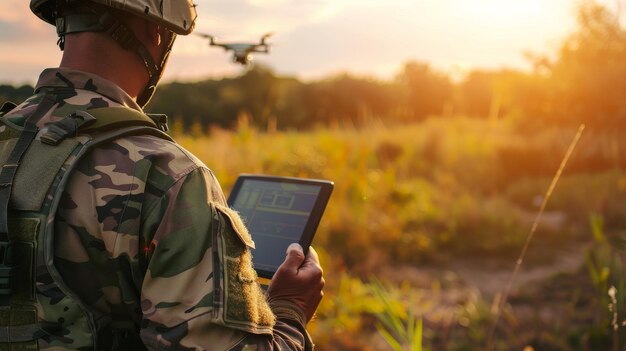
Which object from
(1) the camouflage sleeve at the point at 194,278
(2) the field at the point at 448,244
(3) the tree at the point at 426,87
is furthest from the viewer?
(3) the tree at the point at 426,87

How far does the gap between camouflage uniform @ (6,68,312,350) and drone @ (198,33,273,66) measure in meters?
0.70

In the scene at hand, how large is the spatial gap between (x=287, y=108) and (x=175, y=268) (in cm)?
2612

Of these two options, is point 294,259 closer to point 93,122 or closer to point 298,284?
point 298,284

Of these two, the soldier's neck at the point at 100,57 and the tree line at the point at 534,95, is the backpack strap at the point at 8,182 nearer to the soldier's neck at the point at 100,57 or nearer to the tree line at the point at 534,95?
the soldier's neck at the point at 100,57

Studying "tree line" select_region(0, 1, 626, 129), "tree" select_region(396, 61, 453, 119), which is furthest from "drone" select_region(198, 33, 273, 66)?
"tree" select_region(396, 61, 453, 119)

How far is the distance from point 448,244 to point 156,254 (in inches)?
296

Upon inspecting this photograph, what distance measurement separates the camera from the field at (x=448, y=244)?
4.59 m

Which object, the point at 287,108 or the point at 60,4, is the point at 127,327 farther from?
the point at 287,108

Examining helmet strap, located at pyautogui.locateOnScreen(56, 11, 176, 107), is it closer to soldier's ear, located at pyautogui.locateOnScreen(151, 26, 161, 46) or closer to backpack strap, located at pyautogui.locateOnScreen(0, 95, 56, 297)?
soldier's ear, located at pyautogui.locateOnScreen(151, 26, 161, 46)

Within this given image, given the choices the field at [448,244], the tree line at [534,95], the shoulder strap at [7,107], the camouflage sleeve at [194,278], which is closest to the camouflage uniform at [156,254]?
the camouflage sleeve at [194,278]

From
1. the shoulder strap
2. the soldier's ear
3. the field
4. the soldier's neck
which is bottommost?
the field

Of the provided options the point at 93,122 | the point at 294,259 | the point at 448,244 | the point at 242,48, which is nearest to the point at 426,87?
the point at 448,244

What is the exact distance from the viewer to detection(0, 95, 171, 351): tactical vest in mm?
1242

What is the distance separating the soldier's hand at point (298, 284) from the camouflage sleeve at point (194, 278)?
0.23 meters
